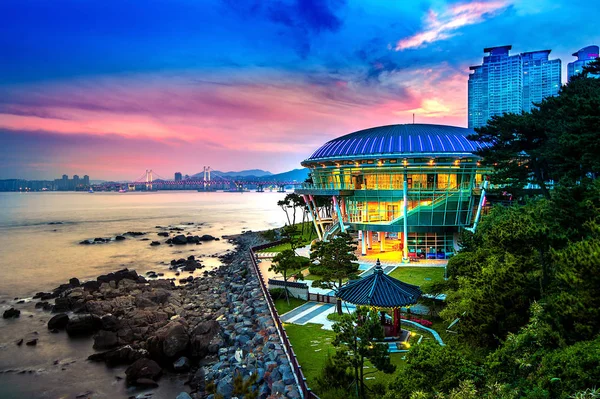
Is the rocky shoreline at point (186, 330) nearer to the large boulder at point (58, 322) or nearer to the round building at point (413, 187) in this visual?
the large boulder at point (58, 322)

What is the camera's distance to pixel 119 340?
29297mm

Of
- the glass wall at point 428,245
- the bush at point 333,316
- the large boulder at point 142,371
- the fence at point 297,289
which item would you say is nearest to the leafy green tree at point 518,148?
the glass wall at point 428,245

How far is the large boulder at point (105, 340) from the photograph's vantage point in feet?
94.9

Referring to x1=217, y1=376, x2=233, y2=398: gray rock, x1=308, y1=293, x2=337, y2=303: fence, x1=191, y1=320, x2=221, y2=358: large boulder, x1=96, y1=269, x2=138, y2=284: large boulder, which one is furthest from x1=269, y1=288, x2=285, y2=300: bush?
x1=96, y1=269, x2=138, y2=284: large boulder

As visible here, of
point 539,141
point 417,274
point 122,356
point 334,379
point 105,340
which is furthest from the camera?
point 417,274

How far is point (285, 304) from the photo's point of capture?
30172 millimetres

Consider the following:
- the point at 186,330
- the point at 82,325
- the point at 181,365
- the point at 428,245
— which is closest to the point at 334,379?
the point at 181,365

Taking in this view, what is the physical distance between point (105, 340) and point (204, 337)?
8114mm

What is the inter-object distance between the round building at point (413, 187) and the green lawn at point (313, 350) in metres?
20.9

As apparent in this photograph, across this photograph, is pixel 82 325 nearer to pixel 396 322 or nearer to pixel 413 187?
pixel 396 322

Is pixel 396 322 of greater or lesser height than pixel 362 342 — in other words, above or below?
below

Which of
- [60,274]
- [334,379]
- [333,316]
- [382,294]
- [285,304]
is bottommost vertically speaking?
[60,274]

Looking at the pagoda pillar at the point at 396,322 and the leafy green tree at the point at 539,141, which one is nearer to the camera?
the pagoda pillar at the point at 396,322

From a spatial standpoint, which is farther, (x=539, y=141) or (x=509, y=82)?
(x=509, y=82)
